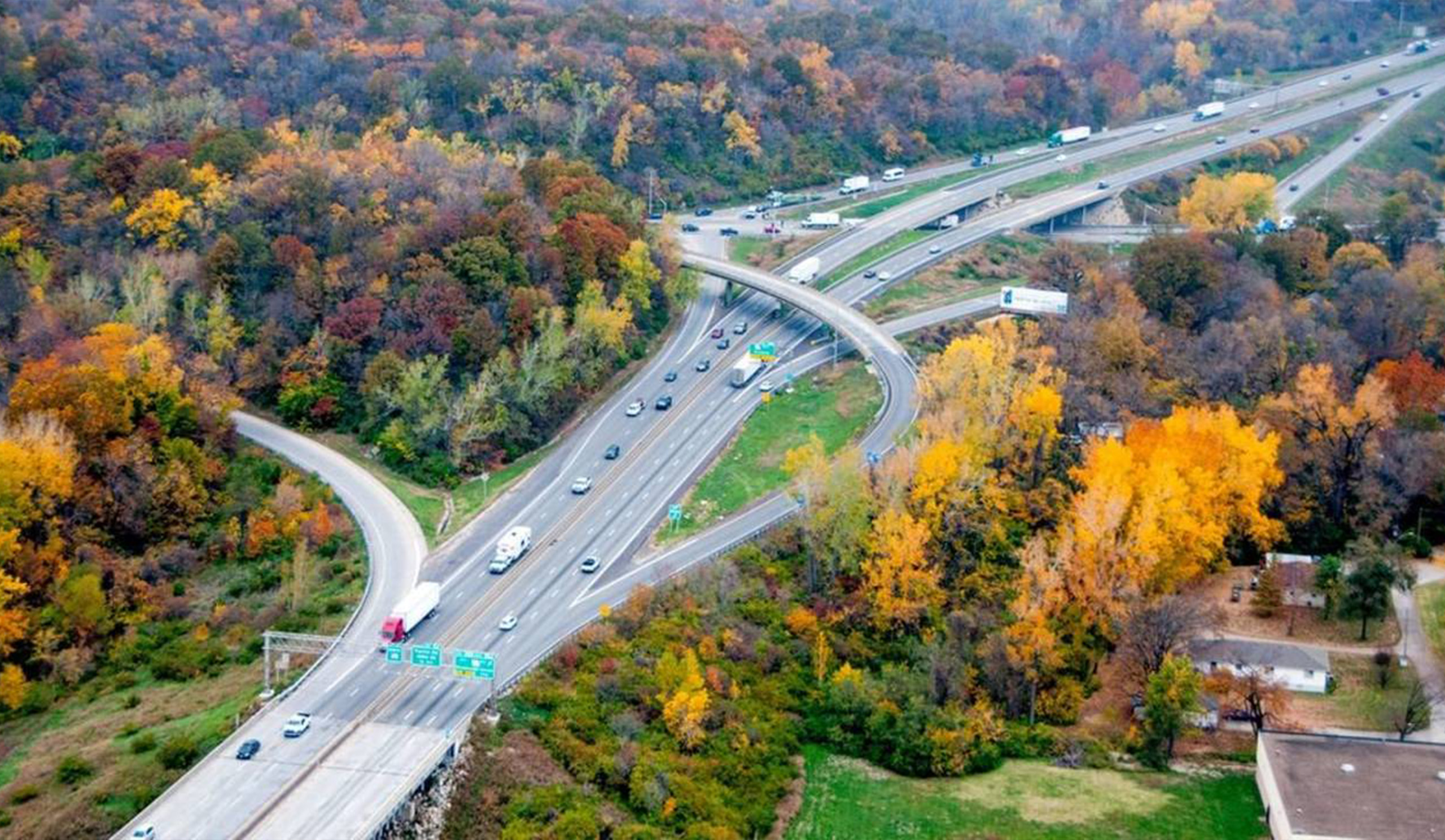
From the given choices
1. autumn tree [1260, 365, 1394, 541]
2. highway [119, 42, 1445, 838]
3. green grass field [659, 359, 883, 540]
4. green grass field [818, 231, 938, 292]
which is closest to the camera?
highway [119, 42, 1445, 838]

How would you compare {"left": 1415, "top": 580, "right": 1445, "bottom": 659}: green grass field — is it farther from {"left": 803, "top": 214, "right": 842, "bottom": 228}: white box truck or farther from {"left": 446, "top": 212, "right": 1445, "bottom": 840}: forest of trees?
{"left": 803, "top": 214, "right": 842, "bottom": 228}: white box truck

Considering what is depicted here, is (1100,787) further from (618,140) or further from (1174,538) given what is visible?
(618,140)

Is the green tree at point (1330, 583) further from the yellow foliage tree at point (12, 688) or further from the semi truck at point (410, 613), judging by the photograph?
the yellow foliage tree at point (12, 688)

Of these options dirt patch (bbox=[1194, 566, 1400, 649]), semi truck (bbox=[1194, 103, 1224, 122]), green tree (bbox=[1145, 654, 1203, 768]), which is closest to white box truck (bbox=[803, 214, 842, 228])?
dirt patch (bbox=[1194, 566, 1400, 649])

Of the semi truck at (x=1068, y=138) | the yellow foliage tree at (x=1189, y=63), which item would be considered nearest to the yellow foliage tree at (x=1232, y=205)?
the semi truck at (x=1068, y=138)

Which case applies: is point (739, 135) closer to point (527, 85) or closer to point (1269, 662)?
point (527, 85)
